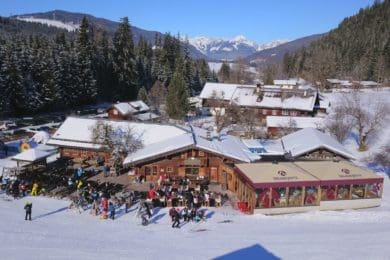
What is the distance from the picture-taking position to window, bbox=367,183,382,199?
93.2 ft

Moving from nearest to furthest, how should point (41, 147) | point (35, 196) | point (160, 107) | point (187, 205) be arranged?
1. point (187, 205)
2. point (35, 196)
3. point (41, 147)
4. point (160, 107)

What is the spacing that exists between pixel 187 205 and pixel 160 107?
50.3 meters

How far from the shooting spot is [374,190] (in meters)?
28.6

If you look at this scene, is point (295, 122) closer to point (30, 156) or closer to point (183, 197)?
point (183, 197)

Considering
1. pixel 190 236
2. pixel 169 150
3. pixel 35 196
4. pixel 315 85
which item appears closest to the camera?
pixel 190 236

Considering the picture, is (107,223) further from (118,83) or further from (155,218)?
(118,83)

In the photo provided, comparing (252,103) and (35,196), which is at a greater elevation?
(252,103)

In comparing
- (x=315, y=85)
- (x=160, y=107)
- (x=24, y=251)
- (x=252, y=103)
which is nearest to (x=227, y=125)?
(x=252, y=103)

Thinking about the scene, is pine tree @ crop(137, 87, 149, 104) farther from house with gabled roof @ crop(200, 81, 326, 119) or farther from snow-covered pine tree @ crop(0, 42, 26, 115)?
snow-covered pine tree @ crop(0, 42, 26, 115)

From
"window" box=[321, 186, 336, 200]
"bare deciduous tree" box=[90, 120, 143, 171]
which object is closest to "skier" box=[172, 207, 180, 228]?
"window" box=[321, 186, 336, 200]

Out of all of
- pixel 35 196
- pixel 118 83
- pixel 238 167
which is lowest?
pixel 35 196

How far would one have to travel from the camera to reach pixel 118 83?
8438 centimetres

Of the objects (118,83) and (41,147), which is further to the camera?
(118,83)

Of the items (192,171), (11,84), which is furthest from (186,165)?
(11,84)
